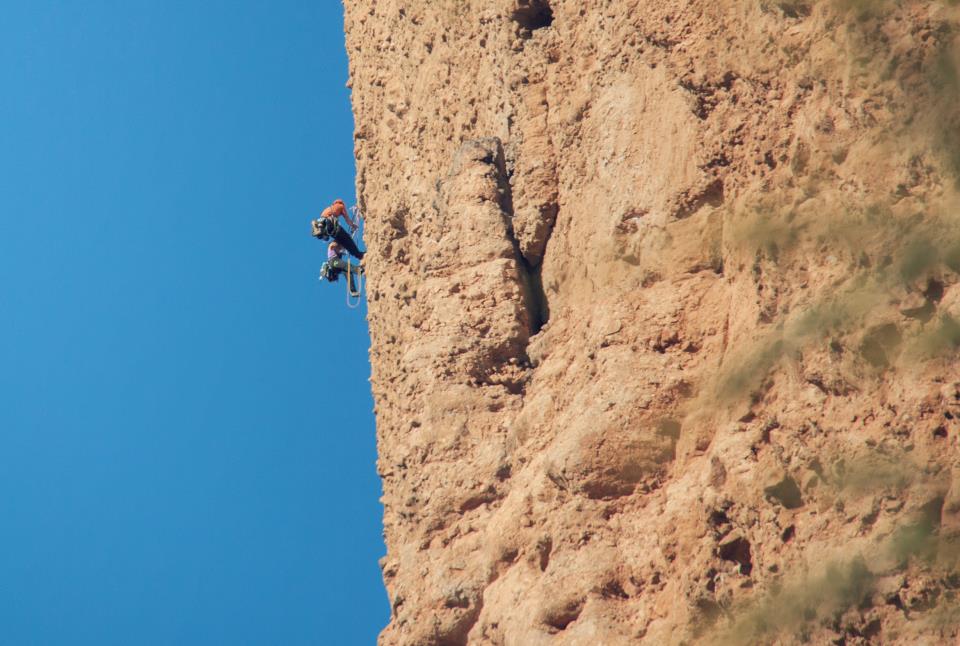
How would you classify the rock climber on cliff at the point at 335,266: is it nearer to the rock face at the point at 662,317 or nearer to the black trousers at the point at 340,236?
the black trousers at the point at 340,236

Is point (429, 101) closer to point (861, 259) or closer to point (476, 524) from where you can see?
point (476, 524)

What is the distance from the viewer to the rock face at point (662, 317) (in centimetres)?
483

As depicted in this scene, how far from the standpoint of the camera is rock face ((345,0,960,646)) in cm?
483

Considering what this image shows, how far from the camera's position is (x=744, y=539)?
17.8 ft

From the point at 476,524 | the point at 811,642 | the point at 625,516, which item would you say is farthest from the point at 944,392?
the point at 476,524

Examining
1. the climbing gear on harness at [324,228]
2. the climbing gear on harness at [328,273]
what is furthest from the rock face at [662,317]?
the climbing gear on harness at [328,273]

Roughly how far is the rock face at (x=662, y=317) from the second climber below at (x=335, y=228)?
346 cm

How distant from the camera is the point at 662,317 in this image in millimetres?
6289

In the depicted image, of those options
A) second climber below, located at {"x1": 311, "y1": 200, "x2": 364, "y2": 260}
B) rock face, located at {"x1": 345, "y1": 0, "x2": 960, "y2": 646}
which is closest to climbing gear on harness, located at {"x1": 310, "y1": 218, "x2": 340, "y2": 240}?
second climber below, located at {"x1": 311, "y1": 200, "x2": 364, "y2": 260}

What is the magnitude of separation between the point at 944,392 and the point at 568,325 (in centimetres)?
253

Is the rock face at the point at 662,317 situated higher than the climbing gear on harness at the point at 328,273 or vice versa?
the climbing gear on harness at the point at 328,273

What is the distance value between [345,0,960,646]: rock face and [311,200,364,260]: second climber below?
11.4 ft

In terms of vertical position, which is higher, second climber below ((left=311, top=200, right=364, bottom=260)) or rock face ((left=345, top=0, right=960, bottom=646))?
second climber below ((left=311, top=200, right=364, bottom=260))

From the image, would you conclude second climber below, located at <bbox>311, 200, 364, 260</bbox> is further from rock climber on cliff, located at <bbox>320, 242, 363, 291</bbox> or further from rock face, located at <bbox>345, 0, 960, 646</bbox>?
rock face, located at <bbox>345, 0, 960, 646</bbox>
